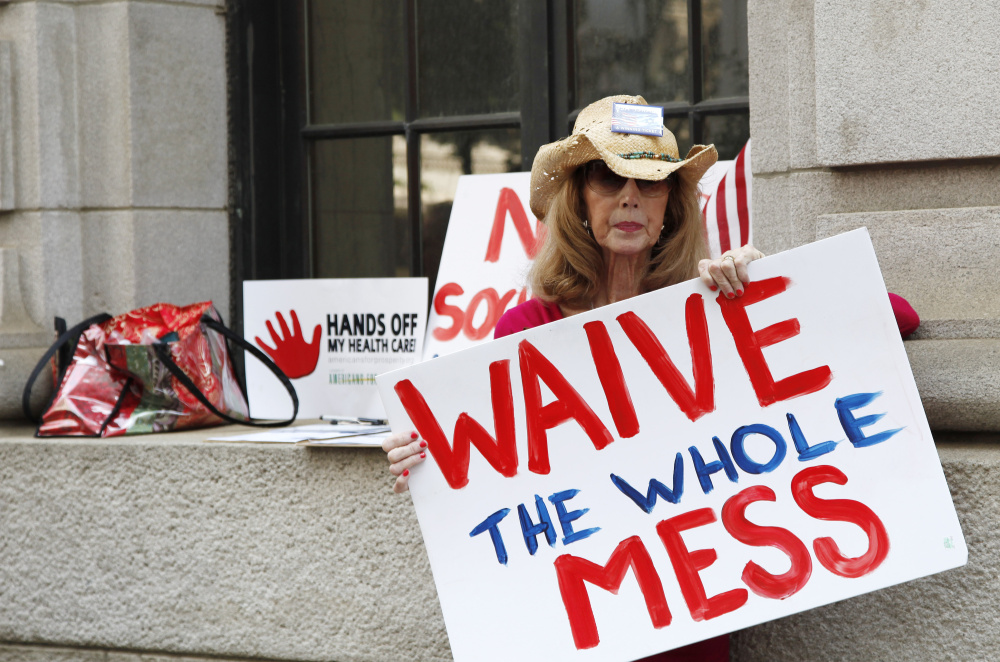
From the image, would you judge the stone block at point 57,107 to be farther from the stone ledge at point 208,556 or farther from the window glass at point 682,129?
the window glass at point 682,129

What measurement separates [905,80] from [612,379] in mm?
1197

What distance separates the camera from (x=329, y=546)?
3.45 meters

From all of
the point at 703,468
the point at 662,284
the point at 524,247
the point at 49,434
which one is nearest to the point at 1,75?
the point at 49,434

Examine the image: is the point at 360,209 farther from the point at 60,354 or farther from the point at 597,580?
the point at 597,580

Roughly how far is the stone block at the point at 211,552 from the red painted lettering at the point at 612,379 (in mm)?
1103

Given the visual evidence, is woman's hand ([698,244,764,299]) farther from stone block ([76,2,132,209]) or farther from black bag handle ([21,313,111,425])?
stone block ([76,2,132,209])

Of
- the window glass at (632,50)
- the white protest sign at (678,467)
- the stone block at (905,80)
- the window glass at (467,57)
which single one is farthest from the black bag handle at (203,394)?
the stone block at (905,80)

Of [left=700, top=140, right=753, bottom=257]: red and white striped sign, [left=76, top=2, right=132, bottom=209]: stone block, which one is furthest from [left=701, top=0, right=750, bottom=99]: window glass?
[left=76, top=2, right=132, bottom=209]: stone block

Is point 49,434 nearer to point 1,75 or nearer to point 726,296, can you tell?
point 1,75

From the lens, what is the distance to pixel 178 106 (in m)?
4.32

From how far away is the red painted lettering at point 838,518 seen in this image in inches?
88.0

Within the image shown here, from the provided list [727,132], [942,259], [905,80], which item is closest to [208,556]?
[727,132]

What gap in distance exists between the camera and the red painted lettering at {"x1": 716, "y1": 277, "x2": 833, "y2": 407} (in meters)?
2.30

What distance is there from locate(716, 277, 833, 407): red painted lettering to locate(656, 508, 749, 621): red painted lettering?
0.91 feet
